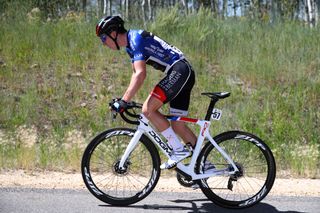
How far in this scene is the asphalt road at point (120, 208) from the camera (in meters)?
5.02

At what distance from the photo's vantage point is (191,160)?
521 centimetres

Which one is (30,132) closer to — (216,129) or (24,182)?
(24,182)

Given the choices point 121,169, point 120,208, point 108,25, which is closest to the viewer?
point 108,25

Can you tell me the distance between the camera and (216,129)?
337 inches

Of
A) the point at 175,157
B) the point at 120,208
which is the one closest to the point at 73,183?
the point at 120,208

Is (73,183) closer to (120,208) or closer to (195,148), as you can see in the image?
(120,208)

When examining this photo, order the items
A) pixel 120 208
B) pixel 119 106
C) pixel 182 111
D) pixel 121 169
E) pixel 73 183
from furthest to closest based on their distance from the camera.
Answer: pixel 73 183 → pixel 182 111 → pixel 121 169 → pixel 120 208 → pixel 119 106

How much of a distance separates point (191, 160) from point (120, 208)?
34.0 inches

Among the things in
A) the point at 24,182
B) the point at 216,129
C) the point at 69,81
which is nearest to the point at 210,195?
the point at 24,182

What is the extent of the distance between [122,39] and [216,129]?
3821mm

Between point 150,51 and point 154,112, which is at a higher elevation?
point 150,51

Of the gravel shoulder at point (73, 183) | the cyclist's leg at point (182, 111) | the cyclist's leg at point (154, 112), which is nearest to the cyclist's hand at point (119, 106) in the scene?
the cyclist's leg at point (154, 112)

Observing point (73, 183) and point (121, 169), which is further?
point (73, 183)

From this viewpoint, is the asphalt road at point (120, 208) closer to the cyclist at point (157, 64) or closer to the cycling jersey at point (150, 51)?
the cyclist at point (157, 64)
